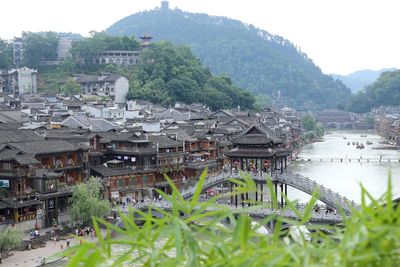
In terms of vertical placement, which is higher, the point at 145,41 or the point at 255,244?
the point at 145,41

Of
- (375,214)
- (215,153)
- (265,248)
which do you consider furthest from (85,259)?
(215,153)

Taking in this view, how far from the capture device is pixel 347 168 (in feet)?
254

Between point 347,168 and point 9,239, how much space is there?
51.2m

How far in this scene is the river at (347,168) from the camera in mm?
56969

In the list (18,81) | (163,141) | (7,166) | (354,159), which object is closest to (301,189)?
(7,166)

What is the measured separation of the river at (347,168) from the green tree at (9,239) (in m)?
21.9

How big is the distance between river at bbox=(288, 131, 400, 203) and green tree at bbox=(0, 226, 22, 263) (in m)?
21.9

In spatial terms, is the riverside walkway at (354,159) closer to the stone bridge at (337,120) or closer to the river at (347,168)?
the river at (347,168)

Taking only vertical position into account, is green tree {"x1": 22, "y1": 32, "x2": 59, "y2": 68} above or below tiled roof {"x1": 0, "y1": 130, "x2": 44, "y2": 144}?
above

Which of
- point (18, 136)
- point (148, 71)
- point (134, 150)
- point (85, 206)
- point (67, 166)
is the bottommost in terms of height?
point (85, 206)

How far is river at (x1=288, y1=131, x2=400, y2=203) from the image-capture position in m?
57.0

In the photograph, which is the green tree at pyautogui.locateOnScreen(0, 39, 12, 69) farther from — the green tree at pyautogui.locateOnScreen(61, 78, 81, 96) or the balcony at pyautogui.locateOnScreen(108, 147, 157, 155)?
the balcony at pyautogui.locateOnScreen(108, 147, 157, 155)

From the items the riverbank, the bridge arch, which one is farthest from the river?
the bridge arch

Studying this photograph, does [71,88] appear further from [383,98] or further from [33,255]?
[383,98]
